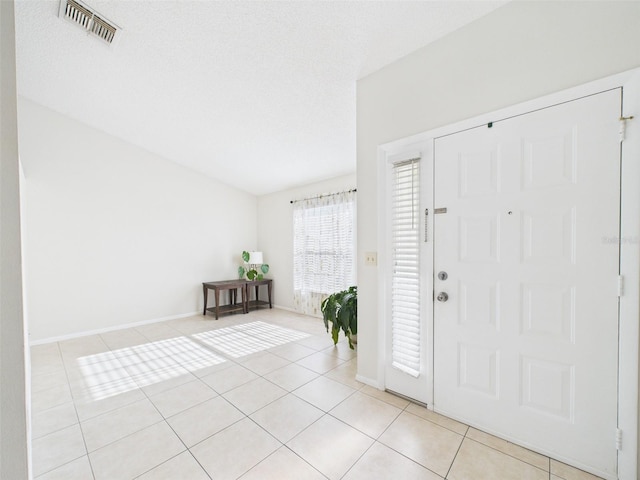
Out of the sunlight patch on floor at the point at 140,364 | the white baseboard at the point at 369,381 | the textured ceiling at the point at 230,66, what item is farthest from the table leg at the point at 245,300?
the white baseboard at the point at 369,381

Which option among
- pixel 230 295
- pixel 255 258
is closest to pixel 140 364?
pixel 230 295

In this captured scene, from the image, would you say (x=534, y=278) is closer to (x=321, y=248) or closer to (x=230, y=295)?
(x=321, y=248)

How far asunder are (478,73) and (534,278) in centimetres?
137

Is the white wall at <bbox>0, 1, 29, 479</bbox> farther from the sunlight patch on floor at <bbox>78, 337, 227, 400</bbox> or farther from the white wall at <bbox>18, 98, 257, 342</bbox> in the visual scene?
the white wall at <bbox>18, 98, 257, 342</bbox>

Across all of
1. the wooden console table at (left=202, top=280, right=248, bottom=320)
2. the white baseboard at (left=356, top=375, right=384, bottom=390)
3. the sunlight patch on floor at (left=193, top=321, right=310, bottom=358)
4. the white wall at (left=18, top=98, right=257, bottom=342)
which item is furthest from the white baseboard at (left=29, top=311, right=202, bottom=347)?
the white baseboard at (left=356, top=375, right=384, bottom=390)

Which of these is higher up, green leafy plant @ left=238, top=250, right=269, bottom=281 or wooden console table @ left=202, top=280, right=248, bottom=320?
green leafy plant @ left=238, top=250, right=269, bottom=281

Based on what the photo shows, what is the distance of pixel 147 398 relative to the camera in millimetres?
2170

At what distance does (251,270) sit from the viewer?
516 cm

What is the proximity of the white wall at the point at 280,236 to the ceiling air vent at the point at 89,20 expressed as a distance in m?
3.07

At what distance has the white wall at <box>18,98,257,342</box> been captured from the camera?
11.0 ft

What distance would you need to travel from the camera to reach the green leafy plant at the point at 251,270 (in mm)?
5133

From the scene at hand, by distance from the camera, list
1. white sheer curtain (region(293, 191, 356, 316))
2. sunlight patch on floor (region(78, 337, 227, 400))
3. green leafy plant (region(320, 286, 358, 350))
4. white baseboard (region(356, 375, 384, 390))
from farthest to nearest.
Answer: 1. white sheer curtain (region(293, 191, 356, 316))
2. green leafy plant (region(320, 286, 358, 350))
3. sunlight patch on floor (region(78, 337, 227, 400))
4. white baseboard (region(356, 375, 384, 390))

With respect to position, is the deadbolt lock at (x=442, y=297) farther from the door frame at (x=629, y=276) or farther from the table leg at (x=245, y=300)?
the table leg at (x=245, y=300)

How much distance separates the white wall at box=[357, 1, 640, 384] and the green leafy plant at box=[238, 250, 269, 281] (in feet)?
10.5
